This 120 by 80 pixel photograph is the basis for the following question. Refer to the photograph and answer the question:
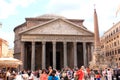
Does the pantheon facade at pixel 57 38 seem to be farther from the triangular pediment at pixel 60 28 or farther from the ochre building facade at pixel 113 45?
the ochre building facade at pixel 113 45

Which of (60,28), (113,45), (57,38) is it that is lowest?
(113,45)

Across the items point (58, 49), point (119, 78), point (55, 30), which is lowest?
point (119, 78)

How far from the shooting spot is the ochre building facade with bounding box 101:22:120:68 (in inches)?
2087

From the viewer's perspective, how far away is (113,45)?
57219 millimetres

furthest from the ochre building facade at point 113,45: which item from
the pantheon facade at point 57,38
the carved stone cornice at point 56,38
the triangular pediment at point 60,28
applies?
the triangular pediment at point 60,28

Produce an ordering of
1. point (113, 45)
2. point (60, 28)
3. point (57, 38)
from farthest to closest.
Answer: point (113, 45) → point (60, 28) → point (57, 38)

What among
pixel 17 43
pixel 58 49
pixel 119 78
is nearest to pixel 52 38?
pixel 58 49

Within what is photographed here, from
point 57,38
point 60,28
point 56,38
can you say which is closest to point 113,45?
point 60,28

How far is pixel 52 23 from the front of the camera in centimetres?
4209

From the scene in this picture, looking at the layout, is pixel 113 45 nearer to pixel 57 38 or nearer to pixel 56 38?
pixel 57 38

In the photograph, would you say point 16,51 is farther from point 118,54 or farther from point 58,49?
point 118,54

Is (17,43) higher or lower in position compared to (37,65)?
higher

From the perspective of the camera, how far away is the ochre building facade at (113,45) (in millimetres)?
53006

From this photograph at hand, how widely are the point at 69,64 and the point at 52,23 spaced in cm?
801
